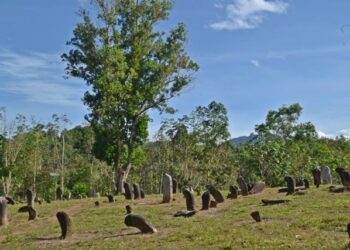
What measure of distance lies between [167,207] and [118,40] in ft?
73.4

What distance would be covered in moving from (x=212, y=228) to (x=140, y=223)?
2.76 meters

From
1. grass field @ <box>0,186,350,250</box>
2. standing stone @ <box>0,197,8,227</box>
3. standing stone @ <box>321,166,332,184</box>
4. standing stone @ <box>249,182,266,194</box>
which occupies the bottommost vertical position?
grass field @ <box>0,186,350,250</box>

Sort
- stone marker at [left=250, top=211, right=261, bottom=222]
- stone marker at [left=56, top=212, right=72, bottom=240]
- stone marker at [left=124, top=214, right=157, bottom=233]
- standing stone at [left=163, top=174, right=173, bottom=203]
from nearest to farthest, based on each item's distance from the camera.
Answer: stone marker at [left=250, top=211, right=261, bottom=222]
stone marker at [left=124, top=214, right=157, bottom=233]
stone marker at [left=56, top=212, right=72, bottom=240]
standing stone at [left=163, top=174, right=173, bottom=203]

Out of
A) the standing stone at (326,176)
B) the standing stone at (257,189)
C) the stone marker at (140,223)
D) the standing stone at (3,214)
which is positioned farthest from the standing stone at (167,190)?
the standing stone at (326,176)

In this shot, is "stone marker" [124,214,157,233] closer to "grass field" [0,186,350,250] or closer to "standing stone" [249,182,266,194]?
"grass field" [0,186,350,250]

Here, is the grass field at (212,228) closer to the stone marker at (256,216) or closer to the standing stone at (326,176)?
the stone marker at (256,216)

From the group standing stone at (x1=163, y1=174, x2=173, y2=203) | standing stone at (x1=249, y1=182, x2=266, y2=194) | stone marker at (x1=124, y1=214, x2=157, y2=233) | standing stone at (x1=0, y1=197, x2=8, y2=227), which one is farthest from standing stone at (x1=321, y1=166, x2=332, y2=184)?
standing stone at (x1=0, y1=197, x2=8, y2=227)

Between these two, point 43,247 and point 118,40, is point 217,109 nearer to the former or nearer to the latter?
point 118,40

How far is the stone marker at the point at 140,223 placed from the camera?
18.6 metres

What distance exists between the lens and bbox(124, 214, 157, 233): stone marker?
18.6 metres

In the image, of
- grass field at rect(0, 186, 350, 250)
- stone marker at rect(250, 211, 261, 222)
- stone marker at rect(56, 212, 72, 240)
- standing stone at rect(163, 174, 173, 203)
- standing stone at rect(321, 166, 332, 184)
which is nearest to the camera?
grass field at rect(0, 186, 350, 250)

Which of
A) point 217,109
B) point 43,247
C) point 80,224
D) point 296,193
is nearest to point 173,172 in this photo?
point 217,109

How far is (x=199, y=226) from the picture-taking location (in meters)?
18.8

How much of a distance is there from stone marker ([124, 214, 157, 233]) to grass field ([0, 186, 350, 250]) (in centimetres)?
42
